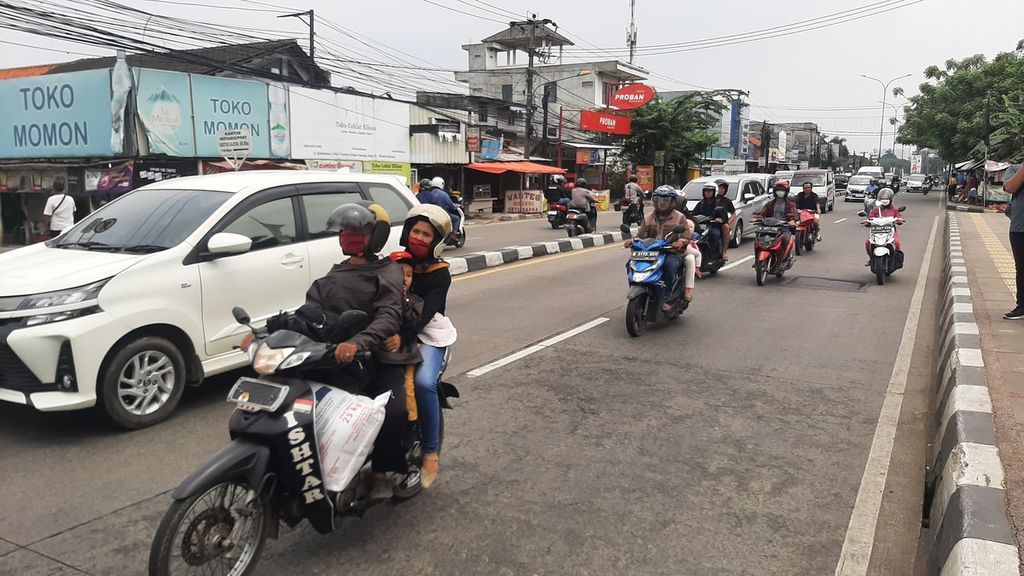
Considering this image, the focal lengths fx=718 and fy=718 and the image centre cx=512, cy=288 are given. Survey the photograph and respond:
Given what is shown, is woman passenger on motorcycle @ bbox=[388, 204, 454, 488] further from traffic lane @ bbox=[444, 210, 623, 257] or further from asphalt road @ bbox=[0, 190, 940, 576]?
traffic lane @ bbox=[444, 210, 623, 257]

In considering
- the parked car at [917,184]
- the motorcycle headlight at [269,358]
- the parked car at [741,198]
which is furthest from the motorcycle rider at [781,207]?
the parked car at [917,184]

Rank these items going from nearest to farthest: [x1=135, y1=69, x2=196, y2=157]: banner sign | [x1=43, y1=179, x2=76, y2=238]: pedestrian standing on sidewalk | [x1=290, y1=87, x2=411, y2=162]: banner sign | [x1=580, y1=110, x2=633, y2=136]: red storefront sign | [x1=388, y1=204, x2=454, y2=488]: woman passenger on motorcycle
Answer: [x1=388, y1=204, x2=454, y2=488]: woman passenger on motorcycle < [x1=43, y1=179, x2=76, y2=238]: pedestrian standing on sidewalk < [x1=135, y1=69, x2=196, y2=157]: banner sign < [x1=290, y1=87, x2=411, y2=162]: banner sign < [x1=580, y1=110, x2=633, y2=136]: red storefront sign

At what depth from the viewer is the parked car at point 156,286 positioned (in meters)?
4.20

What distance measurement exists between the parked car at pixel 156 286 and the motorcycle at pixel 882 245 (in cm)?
843

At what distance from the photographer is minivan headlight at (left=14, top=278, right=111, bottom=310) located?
4.17 m

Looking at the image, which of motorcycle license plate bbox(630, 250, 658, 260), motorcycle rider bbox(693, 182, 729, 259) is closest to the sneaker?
motorcycle license plate bbox(630, 250, 658, 260)

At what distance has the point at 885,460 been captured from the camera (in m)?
4.28

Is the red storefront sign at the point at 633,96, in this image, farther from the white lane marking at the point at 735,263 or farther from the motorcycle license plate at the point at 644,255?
the motorcycle license plate at the point at 644,255

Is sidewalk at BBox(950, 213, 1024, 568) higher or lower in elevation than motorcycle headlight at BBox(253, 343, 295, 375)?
lower

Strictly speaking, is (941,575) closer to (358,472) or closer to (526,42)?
(358,472)

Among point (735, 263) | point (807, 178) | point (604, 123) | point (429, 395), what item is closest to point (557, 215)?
point (735, 263)

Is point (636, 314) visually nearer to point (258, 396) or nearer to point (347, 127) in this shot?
point (258, 396)

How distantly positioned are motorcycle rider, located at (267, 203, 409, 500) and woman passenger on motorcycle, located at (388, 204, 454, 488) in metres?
0.16

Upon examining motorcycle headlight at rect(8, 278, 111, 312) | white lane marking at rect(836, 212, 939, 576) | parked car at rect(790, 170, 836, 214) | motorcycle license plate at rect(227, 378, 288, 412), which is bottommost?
white lane marking at rect(836, 212, 939, 576)
